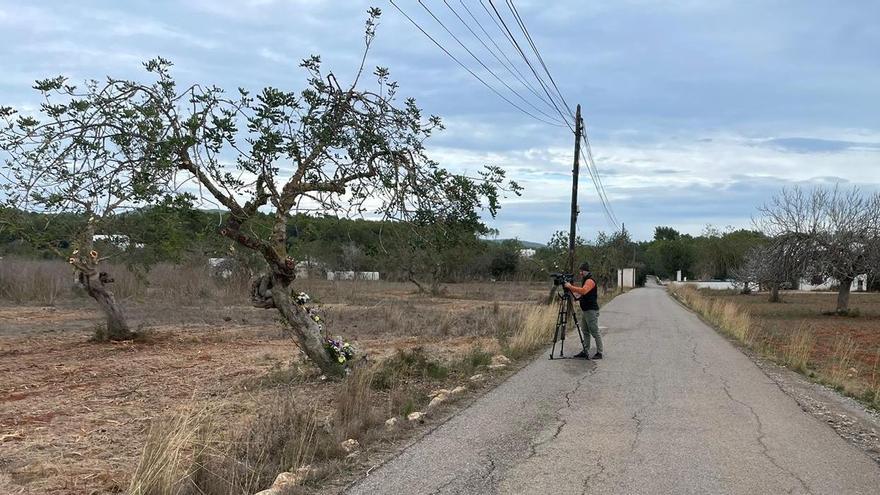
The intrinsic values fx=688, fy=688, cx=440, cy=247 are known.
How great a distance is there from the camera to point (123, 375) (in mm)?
11531

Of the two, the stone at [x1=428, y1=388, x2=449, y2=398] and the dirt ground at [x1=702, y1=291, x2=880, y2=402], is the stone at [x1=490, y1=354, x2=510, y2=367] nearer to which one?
the stone at [x1=428, y1=388, x2=449, y2=398]

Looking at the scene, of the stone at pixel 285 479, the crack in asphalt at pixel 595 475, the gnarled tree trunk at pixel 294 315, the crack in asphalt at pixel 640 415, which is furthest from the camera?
the gnarled tree trunk at pixel 294 315

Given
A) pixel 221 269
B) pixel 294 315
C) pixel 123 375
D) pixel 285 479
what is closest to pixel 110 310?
pixel 123 375

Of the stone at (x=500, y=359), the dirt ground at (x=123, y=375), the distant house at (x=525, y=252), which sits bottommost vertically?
the dirt ground at (x=123, y=375)

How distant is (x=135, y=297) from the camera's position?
29.9 metres

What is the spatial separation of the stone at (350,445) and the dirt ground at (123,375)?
159 cm

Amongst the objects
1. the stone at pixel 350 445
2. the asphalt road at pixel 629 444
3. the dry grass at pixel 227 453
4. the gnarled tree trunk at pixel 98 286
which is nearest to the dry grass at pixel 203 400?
the dry grass at pixel 227 453

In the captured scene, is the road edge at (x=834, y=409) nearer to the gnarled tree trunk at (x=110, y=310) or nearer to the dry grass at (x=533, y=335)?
the dry grass at (x=533, y=335)

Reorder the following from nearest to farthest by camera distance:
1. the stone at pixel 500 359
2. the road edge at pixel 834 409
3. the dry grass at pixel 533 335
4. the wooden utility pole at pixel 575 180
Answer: the road edge at pixel 834 409, the stone at pixel 500 359, the dry grass at pixel 533 335, the wooden utility pole at pixel 575 180

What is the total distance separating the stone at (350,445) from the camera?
6152 mm

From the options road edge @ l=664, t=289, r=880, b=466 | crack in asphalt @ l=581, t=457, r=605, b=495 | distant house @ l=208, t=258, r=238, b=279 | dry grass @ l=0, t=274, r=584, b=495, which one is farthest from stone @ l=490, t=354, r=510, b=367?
distant house @ l=208, t=258, r=238, b=279

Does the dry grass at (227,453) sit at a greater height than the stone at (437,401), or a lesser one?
greater

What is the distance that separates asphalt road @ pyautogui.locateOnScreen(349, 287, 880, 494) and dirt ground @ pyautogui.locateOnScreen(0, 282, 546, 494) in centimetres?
247

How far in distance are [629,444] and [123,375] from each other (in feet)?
28.5
